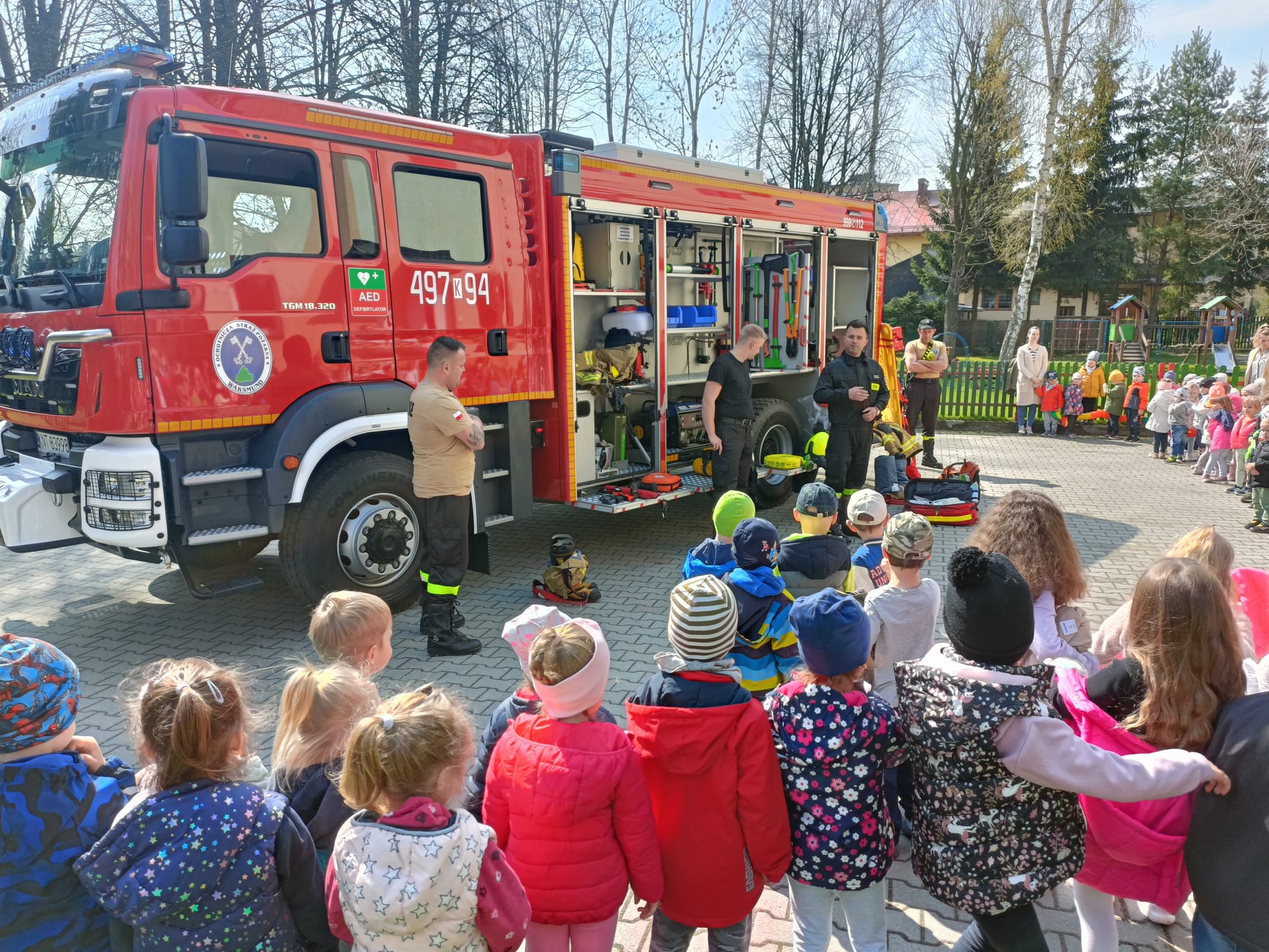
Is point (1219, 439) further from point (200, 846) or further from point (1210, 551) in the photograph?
point (200, 846)

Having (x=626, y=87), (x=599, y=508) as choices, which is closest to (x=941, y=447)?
(x=599, y=508)

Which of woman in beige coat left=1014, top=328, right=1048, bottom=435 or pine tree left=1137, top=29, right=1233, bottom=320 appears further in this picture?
pine tree left=1137, top=29, right=1233, bottom=320

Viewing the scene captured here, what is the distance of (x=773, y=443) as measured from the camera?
9188 millimetres

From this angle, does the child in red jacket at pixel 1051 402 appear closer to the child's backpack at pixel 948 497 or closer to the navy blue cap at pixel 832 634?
the child's backpack at pixel 948 497

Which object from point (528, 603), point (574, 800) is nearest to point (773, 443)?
point (528, 603)

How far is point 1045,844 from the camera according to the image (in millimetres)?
2191

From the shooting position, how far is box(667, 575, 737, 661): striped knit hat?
2.28m

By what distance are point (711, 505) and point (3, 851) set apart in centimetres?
785

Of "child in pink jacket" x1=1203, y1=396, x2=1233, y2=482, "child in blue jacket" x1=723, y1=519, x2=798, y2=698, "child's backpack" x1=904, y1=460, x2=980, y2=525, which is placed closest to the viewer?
"child in blue jacket" x1=723, y1=519, x2=798, y2=698

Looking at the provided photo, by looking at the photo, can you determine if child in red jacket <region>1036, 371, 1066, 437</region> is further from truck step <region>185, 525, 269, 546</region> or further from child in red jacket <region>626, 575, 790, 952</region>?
child in red jacket <region>626, 575, 790, 952</region>

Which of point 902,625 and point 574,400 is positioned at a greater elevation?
point 574,400

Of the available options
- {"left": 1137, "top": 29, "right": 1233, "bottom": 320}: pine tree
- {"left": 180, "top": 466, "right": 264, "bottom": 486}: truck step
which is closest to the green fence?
{"left": 180, "top": 466, "right": 264, "bottom": 486}: truck step

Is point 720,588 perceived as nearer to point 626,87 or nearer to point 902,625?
point 902,625

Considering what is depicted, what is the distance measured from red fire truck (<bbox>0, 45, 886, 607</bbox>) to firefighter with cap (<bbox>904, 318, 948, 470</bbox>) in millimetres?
5481
